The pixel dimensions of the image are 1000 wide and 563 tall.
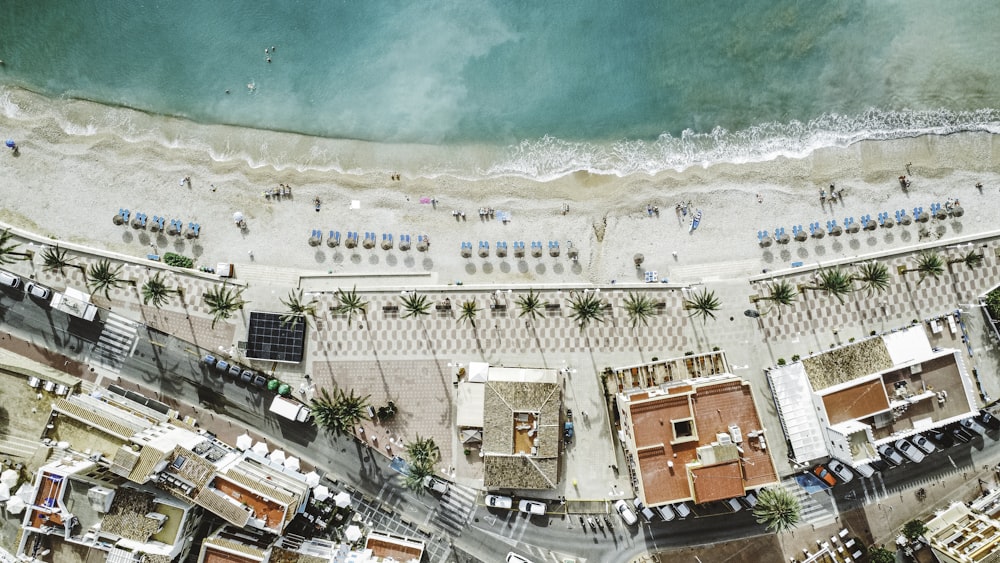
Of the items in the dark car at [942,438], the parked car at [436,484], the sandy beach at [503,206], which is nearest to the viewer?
the parked car at [436,484]

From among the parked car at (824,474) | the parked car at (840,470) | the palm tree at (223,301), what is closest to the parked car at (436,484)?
the palm tree at (223,301)

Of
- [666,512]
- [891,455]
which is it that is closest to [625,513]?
[666,512]

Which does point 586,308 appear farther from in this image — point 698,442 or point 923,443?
point 923,443

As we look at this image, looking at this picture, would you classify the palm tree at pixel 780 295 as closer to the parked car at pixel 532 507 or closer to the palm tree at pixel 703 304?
the palm tree at pixel 703 304

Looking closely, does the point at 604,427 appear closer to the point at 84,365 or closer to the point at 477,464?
the point at 477,464

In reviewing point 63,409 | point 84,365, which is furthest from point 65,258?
point 63,409
